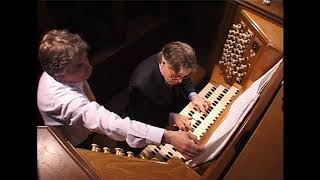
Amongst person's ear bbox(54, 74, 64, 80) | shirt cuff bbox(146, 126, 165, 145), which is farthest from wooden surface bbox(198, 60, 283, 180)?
person's ear bbox(54, 74, 64, 80)

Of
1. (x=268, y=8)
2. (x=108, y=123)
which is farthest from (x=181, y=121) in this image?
(x=268, y=8)

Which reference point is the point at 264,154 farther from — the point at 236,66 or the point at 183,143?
the point at 236,66

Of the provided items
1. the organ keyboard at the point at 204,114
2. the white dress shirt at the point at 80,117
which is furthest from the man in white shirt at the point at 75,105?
the organ keyboard at the point at 204,114

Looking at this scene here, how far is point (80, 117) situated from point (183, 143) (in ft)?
1.20

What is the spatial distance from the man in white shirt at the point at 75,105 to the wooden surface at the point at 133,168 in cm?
9

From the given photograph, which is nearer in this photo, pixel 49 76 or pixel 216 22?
pixel 49 76

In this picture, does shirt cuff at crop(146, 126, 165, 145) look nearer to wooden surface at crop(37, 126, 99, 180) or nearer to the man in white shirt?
the man in white shirt

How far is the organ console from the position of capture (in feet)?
3.39

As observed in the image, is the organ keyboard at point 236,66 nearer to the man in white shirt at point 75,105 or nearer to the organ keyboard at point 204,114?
the organ keyboard at point 204,114

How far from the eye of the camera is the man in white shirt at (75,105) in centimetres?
112
